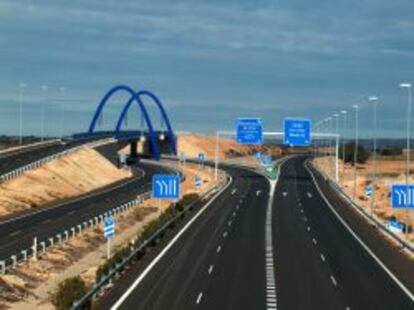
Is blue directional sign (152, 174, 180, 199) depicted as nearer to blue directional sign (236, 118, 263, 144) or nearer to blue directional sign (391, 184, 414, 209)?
blue directional sign (391, 184, 414, 209)

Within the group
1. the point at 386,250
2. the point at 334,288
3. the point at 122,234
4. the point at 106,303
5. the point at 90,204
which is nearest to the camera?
the point at 106,303

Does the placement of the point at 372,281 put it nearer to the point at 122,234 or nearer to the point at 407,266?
the point at 407,266

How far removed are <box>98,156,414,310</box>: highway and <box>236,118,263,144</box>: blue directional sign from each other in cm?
2208

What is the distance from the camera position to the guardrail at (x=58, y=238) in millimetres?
41969

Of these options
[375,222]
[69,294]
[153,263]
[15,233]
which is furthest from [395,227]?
[69,294]

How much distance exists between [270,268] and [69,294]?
14.4 meters

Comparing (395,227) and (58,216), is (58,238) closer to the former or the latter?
(58,216)

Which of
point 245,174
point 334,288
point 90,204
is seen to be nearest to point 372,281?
point 334,288

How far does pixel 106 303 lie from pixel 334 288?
31.4 ft

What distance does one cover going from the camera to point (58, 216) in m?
70.1

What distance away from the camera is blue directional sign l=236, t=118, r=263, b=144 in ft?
321

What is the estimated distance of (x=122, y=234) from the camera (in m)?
62.1

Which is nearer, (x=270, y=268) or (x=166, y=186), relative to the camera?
(x=270, y=268)

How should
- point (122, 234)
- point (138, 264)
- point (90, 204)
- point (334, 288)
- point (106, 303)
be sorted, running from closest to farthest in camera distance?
point (106, 303)
point (334, 288)
point (138, 264)
point (122, 234)
point (90, 204)
